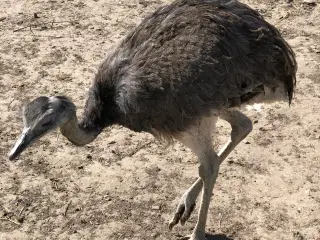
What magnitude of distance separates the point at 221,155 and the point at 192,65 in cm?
101

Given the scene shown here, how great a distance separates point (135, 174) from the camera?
192 inches

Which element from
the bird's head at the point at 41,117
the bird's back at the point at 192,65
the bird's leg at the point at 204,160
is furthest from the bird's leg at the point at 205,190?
the bird's head at the point at 41,117

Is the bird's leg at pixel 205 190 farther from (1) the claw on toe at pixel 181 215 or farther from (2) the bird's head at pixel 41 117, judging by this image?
(2) the bird's head at pixel 41 117

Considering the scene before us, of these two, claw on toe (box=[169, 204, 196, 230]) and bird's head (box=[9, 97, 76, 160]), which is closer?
bird's head (box=[9, 97, 76, 160])

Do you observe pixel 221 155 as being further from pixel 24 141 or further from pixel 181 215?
pixel 24 141

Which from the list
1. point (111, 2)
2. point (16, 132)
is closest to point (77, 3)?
point (111, 2)

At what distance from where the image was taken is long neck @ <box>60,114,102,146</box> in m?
4.06

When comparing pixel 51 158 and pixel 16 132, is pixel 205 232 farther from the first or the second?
pixel 16 132

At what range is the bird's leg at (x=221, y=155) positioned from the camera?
172 inches

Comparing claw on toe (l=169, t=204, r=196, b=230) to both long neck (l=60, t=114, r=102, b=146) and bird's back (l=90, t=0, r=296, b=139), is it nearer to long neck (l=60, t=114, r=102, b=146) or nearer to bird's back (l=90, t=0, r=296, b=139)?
bird's back (l=90, t=0, r=296, b=139)

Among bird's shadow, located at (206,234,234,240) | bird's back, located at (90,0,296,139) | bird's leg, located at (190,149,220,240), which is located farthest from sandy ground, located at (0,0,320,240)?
bird's back, located at (90,0,296,139)

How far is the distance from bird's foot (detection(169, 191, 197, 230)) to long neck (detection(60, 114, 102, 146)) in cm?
78

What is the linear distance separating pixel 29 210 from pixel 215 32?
71.8 inches

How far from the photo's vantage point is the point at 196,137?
4105 mm
